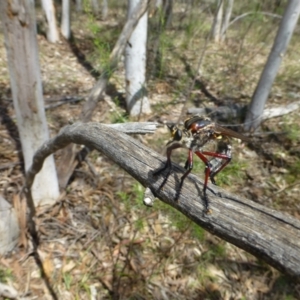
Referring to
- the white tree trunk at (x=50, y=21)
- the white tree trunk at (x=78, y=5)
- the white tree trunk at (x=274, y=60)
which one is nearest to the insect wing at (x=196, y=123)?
the white tree trunk at (x=274, y=60)

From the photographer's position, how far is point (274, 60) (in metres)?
4.24

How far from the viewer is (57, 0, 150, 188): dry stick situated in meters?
3.12

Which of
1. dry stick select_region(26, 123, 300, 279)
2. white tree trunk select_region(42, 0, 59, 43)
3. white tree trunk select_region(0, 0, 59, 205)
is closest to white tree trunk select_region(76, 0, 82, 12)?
white tree trunk select_region(42, 0, 59, 43)

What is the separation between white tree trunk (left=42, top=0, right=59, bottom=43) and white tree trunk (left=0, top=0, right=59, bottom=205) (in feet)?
19.6

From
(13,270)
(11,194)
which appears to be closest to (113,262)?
(13,270)

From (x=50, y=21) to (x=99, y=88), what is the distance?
5.61 m

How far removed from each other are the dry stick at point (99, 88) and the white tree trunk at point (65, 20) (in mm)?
5941

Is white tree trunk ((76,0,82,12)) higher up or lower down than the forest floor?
higher up

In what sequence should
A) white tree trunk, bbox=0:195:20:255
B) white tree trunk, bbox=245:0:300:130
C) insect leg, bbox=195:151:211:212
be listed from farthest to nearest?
1. white tree trunk, bbox=245:0:300:130
2. white tree trunk, bbox=0:195:20:255
3. insect leg, bbox=195:151:211:212

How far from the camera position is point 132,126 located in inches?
65.8

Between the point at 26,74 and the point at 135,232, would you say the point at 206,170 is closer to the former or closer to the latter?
the point at 26,74

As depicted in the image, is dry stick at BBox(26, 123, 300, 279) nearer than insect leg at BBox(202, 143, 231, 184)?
Yes

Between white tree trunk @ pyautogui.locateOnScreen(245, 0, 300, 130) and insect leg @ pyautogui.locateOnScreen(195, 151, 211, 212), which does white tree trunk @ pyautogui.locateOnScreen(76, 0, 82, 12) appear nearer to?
white tree trunk @ pyautogui.locateOnScreen(245, 0, 300, 130)

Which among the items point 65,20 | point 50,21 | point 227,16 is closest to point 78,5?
point 65,20
